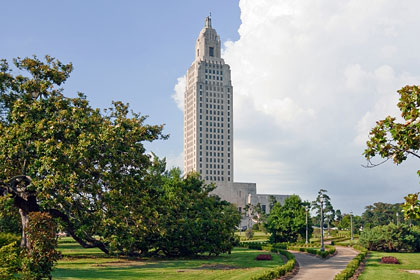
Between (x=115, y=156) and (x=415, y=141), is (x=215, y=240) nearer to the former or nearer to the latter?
(x=115, y=156)

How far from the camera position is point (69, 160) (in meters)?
27.1

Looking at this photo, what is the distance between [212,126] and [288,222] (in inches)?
4367

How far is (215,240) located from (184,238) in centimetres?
322

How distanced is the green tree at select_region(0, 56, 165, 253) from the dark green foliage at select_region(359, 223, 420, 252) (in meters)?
32.8

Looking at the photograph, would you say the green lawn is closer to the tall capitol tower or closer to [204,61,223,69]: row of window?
the tall capitol tower

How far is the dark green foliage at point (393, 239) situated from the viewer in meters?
52.7

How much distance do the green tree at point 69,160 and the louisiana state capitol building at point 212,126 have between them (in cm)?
13800

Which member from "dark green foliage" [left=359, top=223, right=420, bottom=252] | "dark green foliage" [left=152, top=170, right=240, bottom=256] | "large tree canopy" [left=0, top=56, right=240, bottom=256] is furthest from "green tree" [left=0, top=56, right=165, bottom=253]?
"dark green foliage" [left=359, top=223, right=420, bottom=252]

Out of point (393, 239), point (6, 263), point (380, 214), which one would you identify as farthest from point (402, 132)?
point (380, 214)

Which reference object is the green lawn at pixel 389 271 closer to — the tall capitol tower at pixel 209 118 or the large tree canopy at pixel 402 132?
the large tree canopy at pixel 402 132

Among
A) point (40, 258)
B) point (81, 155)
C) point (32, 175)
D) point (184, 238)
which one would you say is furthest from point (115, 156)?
point (184, 238)

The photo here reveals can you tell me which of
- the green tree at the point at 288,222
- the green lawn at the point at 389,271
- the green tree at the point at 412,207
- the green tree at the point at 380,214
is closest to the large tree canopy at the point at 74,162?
the green lawn at the point at 389,271

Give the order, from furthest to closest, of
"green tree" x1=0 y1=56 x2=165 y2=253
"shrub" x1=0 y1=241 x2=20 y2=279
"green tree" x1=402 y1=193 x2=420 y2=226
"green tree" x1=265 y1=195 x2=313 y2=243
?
"green tree" x1=265 y1=195 x2=313 y2=243, "green tree" x1=0 y1=56 x2=165 y2=253, "shrub" x1=0 y1=241 x2=20 y2=279, "green tree" x1=402 y1=193 x2=420 y2=226

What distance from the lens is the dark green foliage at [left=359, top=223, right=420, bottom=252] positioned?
52700mm
